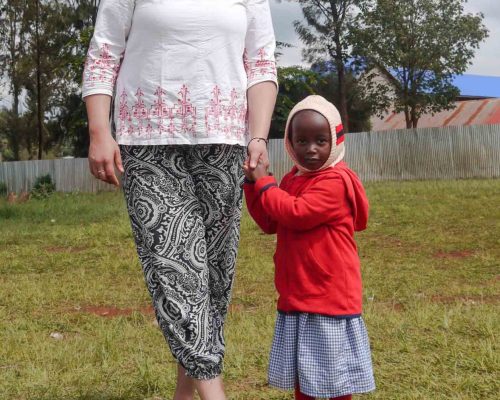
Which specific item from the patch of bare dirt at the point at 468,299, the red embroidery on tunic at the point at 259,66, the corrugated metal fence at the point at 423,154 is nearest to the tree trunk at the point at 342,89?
the corrugated metal fence at the point at 423,154

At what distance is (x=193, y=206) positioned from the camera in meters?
2.67

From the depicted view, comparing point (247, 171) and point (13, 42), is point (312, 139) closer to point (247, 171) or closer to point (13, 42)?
point (247, 171)

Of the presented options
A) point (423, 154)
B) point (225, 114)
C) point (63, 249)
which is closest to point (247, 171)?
point (225, 114)

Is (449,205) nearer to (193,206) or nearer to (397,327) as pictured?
(397,327)

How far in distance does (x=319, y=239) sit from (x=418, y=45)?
24815mm

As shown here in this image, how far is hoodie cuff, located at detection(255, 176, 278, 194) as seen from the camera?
101 inches

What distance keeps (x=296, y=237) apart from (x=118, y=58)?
815mm

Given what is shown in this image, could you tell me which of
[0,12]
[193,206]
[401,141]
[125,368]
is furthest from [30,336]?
[0,12]

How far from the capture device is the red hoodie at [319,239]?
2.52m

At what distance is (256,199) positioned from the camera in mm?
2670

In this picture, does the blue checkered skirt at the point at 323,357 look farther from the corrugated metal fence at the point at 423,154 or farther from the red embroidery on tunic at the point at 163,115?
the corrugated metal fence at the point at 423,154

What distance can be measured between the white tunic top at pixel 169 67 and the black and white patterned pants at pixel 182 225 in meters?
0.07

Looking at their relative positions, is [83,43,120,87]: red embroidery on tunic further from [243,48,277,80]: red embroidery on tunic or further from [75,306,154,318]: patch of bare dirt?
[75,306,154,318]: patch of bare dirt

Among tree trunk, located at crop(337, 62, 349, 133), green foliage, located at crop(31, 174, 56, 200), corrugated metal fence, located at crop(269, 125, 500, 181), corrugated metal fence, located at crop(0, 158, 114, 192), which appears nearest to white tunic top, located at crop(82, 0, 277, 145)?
corrugated metal fence, located at crop(269, 125, 500, 181)
